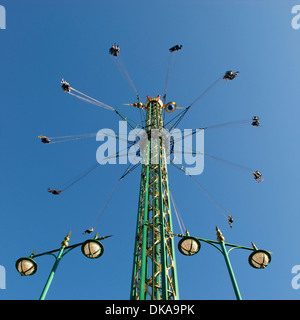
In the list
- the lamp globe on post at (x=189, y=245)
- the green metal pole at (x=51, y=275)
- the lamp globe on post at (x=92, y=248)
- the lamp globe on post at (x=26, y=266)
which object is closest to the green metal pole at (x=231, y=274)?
the lamp globe on post at (x=189, y=245)

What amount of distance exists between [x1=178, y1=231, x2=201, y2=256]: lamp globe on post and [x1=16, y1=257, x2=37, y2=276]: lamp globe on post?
5150mm

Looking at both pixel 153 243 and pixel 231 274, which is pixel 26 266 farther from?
pixel 231 274

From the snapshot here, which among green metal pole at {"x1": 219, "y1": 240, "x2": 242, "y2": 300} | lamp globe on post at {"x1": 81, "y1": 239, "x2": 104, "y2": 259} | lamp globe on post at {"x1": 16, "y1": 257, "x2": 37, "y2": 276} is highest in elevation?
lamp globe on post at {"x1": 81, "y1": 239, "x2": 104, "y2": 259}

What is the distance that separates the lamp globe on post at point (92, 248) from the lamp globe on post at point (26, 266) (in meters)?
1.76

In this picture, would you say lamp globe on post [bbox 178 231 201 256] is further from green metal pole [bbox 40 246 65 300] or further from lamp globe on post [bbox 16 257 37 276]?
lamp globe on post [bbox 16 257 37 276]

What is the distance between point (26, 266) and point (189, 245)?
569 centimetres

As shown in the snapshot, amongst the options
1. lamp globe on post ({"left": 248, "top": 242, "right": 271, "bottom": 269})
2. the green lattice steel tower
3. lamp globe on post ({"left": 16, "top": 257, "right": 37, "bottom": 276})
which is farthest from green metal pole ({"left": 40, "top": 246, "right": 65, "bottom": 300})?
lamp globe on post ({"left": 248, "top": 242, "right": 271, "bottom": 269})

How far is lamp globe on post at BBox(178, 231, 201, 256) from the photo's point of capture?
9.07 metres

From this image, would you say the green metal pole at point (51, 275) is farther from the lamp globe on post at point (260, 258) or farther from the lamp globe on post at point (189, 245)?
the lamp globe on post at point (260, 258)

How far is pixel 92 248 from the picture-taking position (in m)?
9.21

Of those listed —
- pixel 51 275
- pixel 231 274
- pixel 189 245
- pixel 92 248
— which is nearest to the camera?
pixel 231 274

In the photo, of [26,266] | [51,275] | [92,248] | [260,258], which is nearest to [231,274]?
[260,258]
